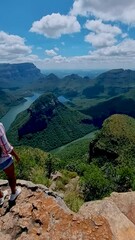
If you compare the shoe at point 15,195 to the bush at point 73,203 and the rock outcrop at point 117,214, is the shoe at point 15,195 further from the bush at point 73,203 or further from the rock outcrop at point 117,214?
the bush at point 73,203

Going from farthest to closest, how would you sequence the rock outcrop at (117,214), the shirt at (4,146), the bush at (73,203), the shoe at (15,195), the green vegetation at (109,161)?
the green vegetation at (109,161) → the bush at (73,203) → the shoe at (15,195) → the shirt at (4,146) → the rock outcrop at (117,214)

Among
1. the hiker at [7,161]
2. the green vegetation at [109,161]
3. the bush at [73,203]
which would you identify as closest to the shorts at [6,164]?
the hiker at [7,161]

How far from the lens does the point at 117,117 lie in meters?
196

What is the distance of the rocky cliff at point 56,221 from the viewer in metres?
14.8

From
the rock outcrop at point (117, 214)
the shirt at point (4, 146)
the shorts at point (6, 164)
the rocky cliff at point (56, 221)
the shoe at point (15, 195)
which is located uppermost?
the shirt at point (4, 146)

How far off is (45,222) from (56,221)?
22.2 inches

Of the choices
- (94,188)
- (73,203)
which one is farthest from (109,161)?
(73,203)

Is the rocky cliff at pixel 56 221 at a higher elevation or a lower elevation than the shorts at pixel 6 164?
lower

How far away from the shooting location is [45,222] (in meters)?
15.5

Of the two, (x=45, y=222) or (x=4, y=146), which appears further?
(x=4, y=146)

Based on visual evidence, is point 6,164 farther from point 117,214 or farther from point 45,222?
point 117,214

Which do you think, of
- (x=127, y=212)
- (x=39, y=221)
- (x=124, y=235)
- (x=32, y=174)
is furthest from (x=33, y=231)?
(x=32, y=174)

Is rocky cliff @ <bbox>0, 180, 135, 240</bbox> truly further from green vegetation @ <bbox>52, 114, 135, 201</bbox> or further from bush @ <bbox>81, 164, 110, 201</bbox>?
green vegetation @ <bbox>52, 114, 135, 201</bbox>

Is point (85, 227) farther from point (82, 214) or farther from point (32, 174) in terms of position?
point (32, 174)
